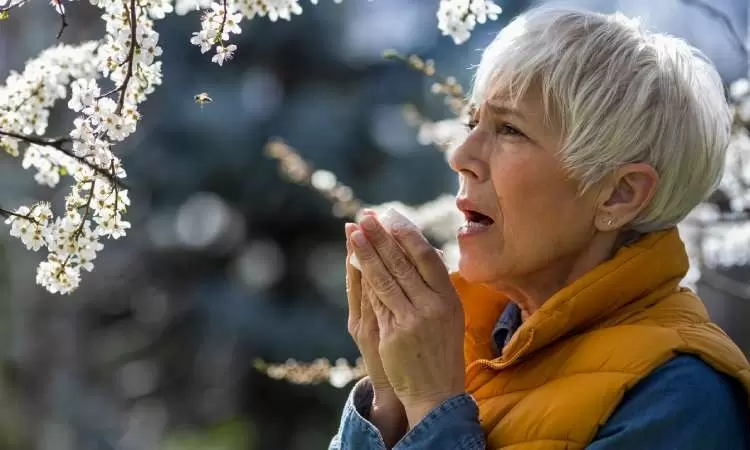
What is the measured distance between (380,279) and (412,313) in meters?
0.05

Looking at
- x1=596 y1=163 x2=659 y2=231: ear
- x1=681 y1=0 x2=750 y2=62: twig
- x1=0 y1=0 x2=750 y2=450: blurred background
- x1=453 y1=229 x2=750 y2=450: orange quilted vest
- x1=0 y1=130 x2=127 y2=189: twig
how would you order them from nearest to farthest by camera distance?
x1=0 y1=130 x2=127 y2=189: twig
x1=453 y1=229 x2=750 y2=450: orange quilted vest
x1=596 y1=163 x2=659 y2=231: ear
x1=681 y1=0 x2=750 y2=62: twig
x1=0 y1=0 x2=750 y2=450: blurred background

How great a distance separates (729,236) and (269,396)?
4.16 meters

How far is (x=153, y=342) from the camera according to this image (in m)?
6.09

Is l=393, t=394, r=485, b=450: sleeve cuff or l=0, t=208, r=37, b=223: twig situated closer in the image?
l=0, t=208, r=37, b=223: twig

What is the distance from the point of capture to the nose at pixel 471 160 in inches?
43.3

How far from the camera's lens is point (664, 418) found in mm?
953

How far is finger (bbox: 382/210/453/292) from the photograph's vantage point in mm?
1051

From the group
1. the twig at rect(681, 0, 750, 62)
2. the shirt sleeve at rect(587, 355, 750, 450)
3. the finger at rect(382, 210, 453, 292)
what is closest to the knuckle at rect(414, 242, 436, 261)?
the finger at rect(382, 210, 453, 292)

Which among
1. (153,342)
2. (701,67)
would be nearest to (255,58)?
(153,342)

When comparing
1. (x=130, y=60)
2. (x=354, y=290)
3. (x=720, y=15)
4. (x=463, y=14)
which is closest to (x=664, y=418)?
(x=354, y=290)

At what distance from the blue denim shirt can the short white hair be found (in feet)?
0.68

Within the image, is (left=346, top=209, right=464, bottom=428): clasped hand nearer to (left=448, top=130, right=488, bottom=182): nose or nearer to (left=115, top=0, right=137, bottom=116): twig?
(left=448, top=130, right=488, bottom=182): nose

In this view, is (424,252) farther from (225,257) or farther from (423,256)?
(225,257)

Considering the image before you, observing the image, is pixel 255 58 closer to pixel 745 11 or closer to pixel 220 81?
pixel 220 81
